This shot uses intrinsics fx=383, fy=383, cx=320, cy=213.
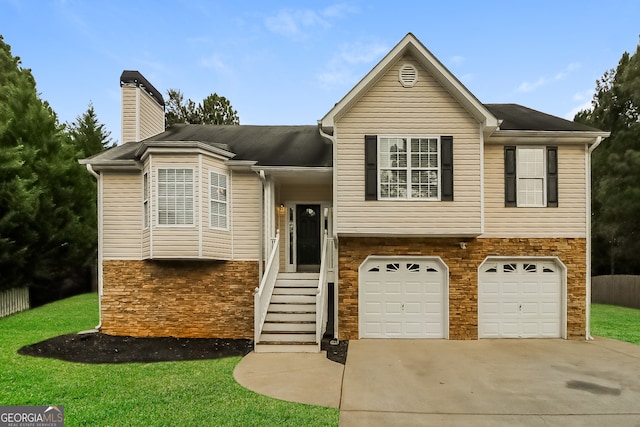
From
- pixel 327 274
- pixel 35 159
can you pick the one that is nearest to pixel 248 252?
pixel 327 274

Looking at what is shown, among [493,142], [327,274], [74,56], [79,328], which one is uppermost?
[74,56]

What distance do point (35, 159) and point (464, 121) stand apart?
1707cm

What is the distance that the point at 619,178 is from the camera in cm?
2308

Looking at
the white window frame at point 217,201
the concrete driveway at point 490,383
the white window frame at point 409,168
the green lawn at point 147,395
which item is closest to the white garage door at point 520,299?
the concrete driveway at point 490,383

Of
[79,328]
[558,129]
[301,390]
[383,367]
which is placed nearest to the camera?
[301,390]

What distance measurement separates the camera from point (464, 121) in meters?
9.68

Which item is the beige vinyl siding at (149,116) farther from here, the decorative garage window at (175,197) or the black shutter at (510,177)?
the black shutter at (510,177)

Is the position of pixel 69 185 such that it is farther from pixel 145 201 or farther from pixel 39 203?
pixel 145 201

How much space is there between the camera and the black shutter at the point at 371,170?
9.63m

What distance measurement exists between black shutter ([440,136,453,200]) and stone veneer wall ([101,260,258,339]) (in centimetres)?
581

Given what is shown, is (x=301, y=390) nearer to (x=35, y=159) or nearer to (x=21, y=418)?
(x=21, y=418)

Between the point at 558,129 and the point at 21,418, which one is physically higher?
the point at 558,129

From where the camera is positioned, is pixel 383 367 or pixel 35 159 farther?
pixel 35 159

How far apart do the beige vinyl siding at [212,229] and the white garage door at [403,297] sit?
386cm
